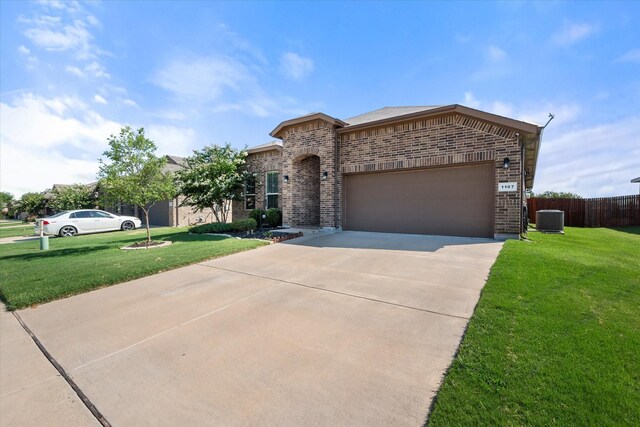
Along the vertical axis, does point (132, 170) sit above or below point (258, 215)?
above

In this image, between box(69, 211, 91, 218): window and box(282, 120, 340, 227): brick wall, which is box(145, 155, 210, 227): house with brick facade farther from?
box(282, 120, 340, 227): brick wall

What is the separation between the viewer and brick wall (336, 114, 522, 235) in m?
7.86

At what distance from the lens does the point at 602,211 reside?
15406 mm

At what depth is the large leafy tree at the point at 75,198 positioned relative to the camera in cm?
2333

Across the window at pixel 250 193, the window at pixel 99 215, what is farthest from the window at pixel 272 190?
the window at pixel 99 215

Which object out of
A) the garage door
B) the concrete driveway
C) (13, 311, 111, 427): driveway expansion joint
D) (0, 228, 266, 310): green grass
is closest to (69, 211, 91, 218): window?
(0, 228, 266, 310): green grass

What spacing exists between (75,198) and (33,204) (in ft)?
39.8

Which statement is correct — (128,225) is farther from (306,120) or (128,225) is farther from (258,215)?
(306,120)

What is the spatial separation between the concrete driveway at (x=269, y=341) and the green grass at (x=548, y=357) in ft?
0.70

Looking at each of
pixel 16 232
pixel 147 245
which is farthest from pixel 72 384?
pixel 16 232

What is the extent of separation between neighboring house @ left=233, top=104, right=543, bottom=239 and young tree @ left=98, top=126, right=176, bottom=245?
16.0ft

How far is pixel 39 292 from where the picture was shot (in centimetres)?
492

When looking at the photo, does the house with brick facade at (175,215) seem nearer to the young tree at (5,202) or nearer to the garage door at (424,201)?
the garage door at (424,201)

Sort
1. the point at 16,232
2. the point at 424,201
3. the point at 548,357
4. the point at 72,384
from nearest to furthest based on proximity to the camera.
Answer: the point at 548,357, the point at 72,384, the point at 424,201, the point at 16,232
